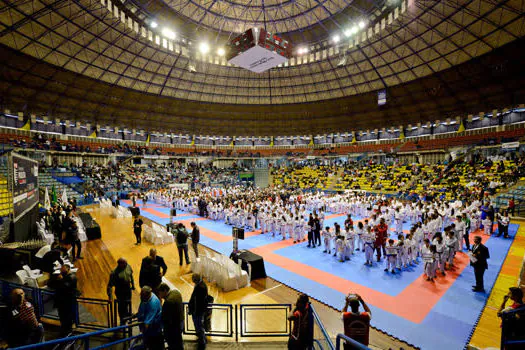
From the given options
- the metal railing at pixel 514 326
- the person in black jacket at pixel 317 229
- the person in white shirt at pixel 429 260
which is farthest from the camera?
the person in black jacket at pixel 317 229

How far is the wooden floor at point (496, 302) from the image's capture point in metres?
5.11

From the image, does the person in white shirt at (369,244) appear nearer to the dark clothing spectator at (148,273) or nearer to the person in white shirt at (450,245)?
the person in white shirt at (450,245)

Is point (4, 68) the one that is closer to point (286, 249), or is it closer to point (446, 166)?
point (286, 249)

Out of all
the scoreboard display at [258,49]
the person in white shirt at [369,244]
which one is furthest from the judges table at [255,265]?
the scoreboard display at [258,49]

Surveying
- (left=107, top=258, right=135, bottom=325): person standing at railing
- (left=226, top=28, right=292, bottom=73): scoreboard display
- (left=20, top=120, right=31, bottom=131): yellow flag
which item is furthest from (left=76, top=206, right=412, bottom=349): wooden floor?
(left=20, top=120, right=31, bottom=131): yellow flag

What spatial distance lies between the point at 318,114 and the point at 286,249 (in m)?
38.9

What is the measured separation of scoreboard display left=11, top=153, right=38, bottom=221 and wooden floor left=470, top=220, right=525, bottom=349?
14.6 metres

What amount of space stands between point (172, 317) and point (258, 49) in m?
15.9

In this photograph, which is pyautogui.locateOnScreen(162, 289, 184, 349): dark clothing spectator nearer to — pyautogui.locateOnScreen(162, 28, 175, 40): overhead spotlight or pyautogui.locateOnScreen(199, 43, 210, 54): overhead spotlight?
pyautogui.locateOnScreen(162, 28, 175, 40): overhead spotlight

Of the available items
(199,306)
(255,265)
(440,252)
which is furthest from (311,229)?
(199,306)

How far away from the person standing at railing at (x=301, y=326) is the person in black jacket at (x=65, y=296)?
4438 mm

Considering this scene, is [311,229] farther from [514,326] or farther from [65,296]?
[65,296]

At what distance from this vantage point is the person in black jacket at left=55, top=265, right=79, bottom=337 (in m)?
4.80

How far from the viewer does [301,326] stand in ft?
12.6
